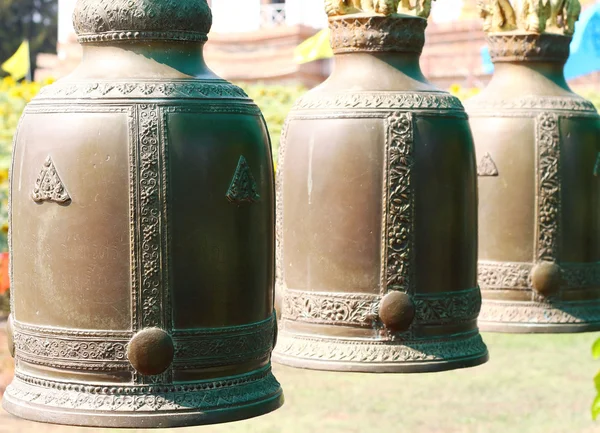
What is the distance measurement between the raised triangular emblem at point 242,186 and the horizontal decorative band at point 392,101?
56.0 inches

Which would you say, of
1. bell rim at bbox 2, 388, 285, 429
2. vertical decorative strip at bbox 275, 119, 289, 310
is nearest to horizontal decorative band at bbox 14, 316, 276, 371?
bell rim at bbox 2, 388, 285, 429

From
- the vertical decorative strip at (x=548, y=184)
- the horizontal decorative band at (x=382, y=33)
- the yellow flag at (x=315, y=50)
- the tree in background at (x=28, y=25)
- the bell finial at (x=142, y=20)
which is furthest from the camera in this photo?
the tree in background at (x=28, y=25)

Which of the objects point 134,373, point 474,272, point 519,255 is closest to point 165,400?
point 134,373

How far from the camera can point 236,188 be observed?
4289 millimetres

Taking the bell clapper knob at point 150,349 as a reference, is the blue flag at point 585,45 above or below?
below

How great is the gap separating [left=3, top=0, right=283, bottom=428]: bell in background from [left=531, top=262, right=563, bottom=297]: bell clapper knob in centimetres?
272

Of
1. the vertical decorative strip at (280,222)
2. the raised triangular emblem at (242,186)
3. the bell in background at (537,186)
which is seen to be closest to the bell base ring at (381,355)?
the vertical decorative strip at (280,222)

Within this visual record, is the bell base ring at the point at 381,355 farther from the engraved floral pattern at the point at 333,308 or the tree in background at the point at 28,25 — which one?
the tree in background at the point at 28,25

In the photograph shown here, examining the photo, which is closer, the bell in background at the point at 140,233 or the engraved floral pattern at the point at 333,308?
the bell in background at the point at 140,233

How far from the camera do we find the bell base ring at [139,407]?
14.0ft

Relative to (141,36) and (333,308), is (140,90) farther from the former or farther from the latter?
(333,308)

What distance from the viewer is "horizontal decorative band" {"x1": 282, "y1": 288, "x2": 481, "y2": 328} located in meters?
5.64

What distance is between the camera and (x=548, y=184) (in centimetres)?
679

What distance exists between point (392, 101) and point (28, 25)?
2050 cm
